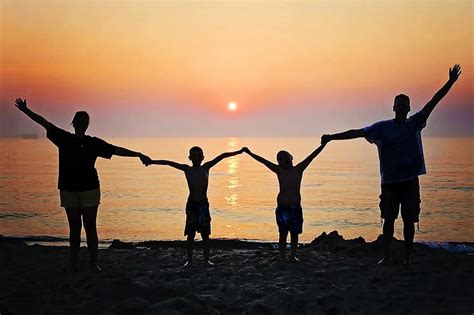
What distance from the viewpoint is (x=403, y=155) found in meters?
7.04

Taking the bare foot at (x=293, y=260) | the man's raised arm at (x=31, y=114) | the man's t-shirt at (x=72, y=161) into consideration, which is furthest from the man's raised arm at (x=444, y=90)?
the man's raised arm at (x=31, y=114)

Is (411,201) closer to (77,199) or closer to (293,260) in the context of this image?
(293,260)

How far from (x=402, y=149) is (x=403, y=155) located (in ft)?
0.31

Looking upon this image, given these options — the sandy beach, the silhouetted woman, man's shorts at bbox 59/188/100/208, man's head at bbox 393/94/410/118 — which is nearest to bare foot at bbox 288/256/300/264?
the sandy beach

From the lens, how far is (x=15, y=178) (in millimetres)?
48188

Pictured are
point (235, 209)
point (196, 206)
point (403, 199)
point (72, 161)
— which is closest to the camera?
point (72, 161)

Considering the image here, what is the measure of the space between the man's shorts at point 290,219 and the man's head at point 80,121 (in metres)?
3.68

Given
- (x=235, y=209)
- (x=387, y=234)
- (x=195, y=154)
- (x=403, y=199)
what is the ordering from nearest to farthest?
(x=403, y=199) < (x=387, y=234) < (x=195, y=154) < (x=235, y=209)

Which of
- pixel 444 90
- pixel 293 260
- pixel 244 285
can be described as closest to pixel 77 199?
pixel 244 285

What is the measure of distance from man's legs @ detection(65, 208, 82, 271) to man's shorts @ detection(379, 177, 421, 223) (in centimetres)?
490

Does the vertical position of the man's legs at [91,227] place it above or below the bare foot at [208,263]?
above

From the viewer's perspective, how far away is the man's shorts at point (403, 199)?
7086 millimetres

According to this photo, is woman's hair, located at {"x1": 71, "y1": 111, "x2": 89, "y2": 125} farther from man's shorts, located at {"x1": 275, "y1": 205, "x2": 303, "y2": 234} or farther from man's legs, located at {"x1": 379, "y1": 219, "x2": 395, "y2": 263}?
man's legs, located at {"x1": 379, "y1": 219, "x2": 395, "y2": 263}

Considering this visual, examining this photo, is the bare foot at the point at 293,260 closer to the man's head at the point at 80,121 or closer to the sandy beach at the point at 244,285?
the sandy beach at the point at 244,285
